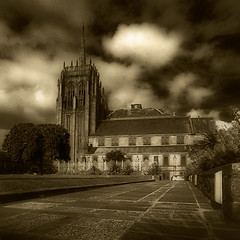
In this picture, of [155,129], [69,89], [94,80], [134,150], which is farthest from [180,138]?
[69,89]

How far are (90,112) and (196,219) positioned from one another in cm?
8319

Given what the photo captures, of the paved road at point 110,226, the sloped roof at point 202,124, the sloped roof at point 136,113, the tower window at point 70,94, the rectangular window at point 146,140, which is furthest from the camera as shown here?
the sloped roof at point 136,113

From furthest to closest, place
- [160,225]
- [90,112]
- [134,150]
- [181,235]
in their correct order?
[90,112] → [134,150] → [160,225] → [181,235]

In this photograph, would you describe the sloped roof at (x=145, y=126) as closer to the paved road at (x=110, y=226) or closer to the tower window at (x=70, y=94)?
the tower window at (x=70, y=94)

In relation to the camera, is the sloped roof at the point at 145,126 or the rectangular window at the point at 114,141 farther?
the rectangular window at the point at 114,141

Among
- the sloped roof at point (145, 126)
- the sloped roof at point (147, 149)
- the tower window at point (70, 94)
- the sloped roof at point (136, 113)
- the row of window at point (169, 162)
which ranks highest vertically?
the tower window at point (70, 94)

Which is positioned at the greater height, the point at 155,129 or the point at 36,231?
the point at 155,129

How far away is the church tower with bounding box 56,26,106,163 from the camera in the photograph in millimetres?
85375

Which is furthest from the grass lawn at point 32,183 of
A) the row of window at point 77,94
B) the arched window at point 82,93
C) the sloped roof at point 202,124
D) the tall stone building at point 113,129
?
the row of window at point 77,94

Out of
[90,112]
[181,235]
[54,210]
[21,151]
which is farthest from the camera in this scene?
[90,112]

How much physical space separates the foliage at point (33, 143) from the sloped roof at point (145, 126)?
33.9 meters

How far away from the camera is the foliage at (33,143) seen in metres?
49.2

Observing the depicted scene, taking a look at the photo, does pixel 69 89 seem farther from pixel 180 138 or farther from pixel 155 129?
pixel 180 138

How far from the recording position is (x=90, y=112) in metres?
87.0
